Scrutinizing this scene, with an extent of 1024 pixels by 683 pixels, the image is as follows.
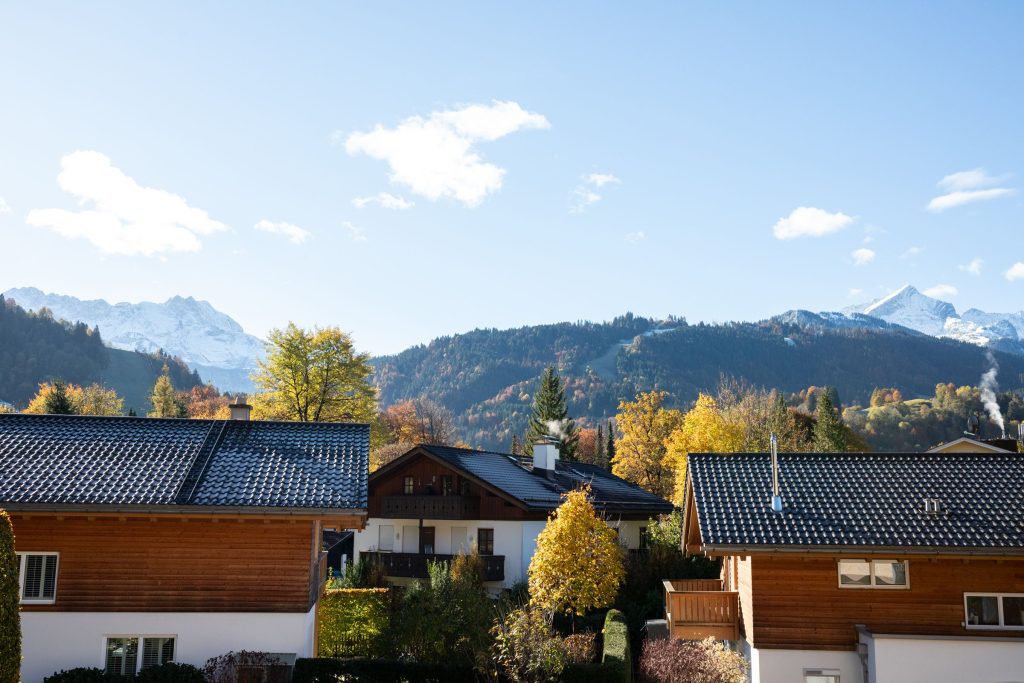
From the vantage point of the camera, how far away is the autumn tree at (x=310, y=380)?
58.2m

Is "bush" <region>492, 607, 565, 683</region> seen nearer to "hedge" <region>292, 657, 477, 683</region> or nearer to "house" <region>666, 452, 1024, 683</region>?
"hedge" <region>292, 657, 477, 683</region>

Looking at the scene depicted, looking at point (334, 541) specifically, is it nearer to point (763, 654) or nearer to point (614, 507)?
point (614, 507)

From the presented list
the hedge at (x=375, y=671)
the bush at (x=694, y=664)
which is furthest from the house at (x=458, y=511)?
the hedge at (x=375, y=671)

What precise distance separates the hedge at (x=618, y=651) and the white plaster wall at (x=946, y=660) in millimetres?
5364

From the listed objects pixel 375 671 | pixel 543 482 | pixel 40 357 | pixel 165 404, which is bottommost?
pixel 375 671

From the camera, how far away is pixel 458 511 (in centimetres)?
3788

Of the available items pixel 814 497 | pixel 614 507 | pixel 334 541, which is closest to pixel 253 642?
pixel 814 497

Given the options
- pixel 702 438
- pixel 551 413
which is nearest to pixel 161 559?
pixel 702 438

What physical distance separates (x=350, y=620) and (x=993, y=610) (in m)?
16.8

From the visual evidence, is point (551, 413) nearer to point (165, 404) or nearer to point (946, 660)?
point (165, 404)

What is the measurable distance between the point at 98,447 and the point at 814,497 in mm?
17523

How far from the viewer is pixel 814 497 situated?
22.1 m

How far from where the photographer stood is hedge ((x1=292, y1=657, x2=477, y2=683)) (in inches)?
745

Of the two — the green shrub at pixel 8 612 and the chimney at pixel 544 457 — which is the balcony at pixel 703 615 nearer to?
Answer: the green shrub at pixel 8 612
